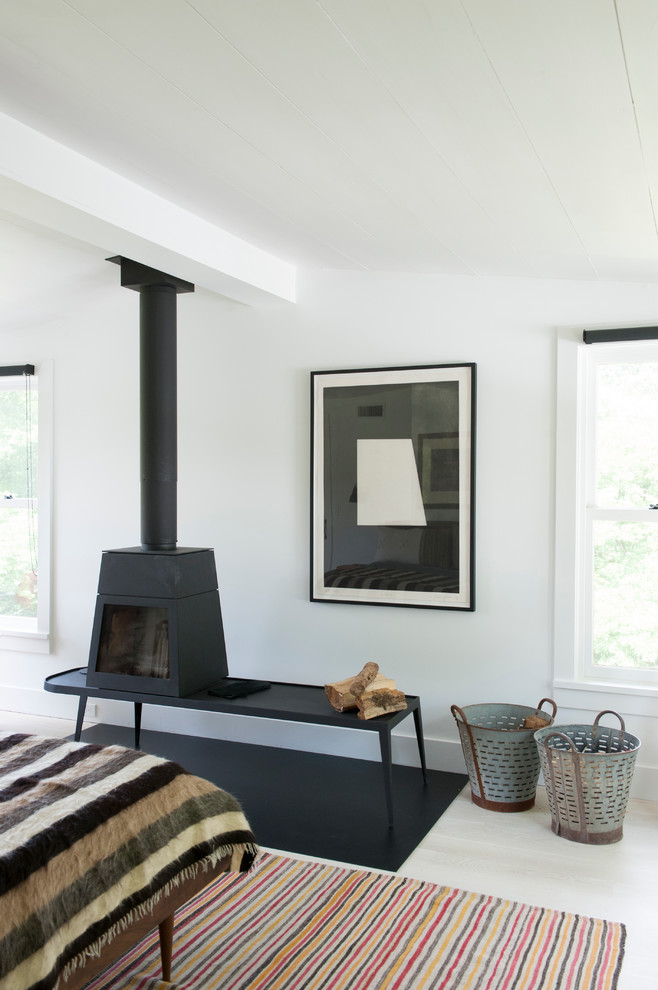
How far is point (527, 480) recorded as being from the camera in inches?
148

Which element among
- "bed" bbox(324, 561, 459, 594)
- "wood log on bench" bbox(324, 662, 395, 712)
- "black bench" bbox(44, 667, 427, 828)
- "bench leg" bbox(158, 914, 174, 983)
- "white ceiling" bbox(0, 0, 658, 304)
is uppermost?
"white ceiling" bbox(0, 0, 658, 304)

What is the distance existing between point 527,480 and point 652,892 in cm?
173

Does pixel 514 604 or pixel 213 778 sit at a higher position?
pixel 514 604

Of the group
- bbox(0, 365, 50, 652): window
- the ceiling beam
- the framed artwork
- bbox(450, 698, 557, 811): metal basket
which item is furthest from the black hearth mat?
the ceiling beam

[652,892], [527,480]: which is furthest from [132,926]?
[527,480]

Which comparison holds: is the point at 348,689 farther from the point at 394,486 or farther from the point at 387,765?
the point at 394,486

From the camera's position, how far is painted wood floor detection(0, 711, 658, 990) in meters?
2.59

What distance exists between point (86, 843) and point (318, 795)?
1822 mm

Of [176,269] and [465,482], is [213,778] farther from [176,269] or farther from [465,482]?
[176,269]

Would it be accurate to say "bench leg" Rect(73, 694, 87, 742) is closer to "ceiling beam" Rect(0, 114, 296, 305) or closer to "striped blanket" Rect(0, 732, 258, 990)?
"striped blanket" Rect(0, 732, 258, 990)

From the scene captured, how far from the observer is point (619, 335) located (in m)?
3.55

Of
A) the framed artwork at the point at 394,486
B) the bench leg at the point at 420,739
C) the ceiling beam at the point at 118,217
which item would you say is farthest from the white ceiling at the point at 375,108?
the bench leg at the point at 420,739

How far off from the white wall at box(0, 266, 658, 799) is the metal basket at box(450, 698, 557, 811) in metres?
0.37

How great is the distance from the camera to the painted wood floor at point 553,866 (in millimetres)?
2588
